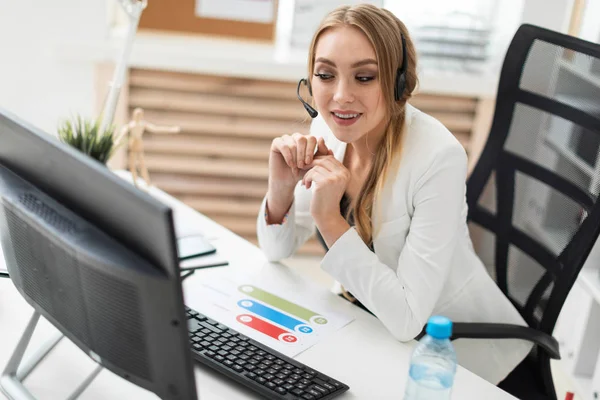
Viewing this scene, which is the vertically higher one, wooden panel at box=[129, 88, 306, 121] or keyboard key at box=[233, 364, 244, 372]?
wooden panel at box=[129, 88, 306, 121]

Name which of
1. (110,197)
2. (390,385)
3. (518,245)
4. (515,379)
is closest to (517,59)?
(518,245)

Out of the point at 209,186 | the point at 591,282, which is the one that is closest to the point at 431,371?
the point at 591,282

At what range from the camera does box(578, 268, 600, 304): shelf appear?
2252mm

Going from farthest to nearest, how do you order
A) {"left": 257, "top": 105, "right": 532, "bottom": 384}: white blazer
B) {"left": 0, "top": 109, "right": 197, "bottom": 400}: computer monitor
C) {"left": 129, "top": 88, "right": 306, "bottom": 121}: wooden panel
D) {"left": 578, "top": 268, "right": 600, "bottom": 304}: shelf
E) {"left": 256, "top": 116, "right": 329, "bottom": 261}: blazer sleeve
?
1. {"left": 129, "top": 88, "right": 306, "bottom": 121}: wooden panel
2. {"left": 578, "top": 268, "right": 600, "bottom": 304}: shelf
3. {"left": 256, "top": 116, "right": 329, "bottom": 261}: blazer sleeve
4. {"left": 257, "top": 105, "right": 532, "bottom": 384}: white blazer
5. {"left": 0, "top": 109, "right": 197, "bottom": 400}: computer monitor

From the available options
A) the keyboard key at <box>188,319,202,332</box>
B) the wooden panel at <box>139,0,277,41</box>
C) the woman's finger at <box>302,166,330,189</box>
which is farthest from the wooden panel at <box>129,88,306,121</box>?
the keyboard key at <box>188,319,202,332</box>

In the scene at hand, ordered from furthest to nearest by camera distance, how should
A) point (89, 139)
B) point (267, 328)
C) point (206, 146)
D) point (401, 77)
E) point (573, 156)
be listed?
point (206, 146) → point (573, 156) → point (89, 139) → point (401, 77) → point (267, 328)

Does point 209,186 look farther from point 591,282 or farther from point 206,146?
point 591,282

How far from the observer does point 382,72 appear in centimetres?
147

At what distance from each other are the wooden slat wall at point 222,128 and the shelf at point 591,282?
0.79 meters

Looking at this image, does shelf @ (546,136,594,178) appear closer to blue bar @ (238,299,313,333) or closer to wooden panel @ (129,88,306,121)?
blue bar @ (238,299,313,333)

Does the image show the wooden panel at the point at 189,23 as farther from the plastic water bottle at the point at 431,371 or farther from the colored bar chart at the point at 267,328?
the plastic water bottle at the point at 431,371

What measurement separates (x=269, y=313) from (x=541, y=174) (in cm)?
70

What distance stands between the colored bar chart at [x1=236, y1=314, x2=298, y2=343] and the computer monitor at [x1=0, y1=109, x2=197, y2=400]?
0.39 meters

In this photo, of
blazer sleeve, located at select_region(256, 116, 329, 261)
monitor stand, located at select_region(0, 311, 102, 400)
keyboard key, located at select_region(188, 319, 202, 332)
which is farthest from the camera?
blazer sleeve, located at select_region(256, 116, 329, 261)
